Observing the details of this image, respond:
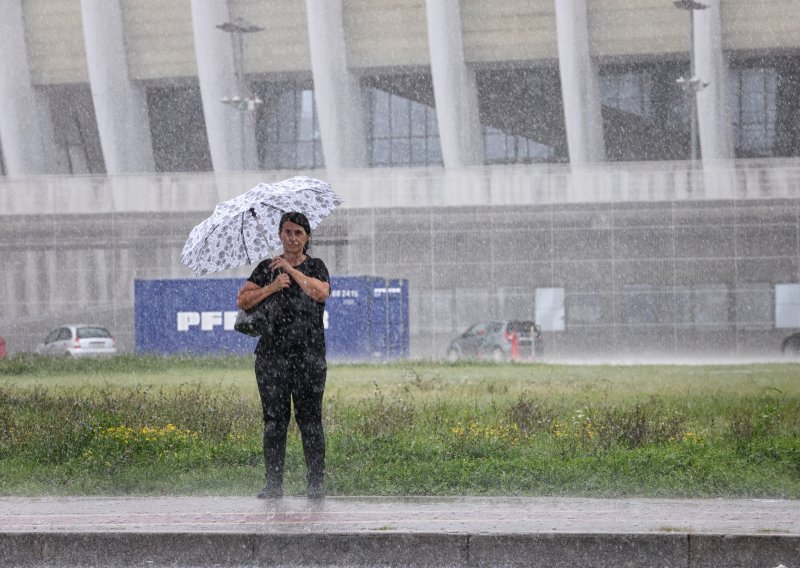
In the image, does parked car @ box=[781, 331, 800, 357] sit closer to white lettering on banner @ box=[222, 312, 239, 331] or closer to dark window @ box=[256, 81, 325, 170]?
white lettering on banner @ box=[222, 312, 239, 331]

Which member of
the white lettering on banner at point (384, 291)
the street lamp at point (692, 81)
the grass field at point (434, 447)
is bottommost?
the grass field at point (434, 447)

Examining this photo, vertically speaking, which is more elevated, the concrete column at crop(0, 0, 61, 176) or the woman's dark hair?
the concrete column at crop(0, 0, 61, 176)

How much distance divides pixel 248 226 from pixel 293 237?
2.33 ft

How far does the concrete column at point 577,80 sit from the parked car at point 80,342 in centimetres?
1621

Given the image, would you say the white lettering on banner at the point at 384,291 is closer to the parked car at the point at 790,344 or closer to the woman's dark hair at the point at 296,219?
the parked car at the point at 790,344

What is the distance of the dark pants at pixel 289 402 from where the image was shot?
8367mm

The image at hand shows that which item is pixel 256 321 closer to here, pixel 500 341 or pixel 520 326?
pixel 500 341

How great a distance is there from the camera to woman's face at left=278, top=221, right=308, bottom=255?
8.41 meters

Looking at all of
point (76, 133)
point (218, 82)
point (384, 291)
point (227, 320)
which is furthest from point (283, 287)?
point (76, 133)

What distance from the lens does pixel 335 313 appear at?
1417 inches

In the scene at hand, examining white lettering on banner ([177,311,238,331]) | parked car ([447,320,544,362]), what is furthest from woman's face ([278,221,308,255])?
white lettering on banner ([177,311,238,331])

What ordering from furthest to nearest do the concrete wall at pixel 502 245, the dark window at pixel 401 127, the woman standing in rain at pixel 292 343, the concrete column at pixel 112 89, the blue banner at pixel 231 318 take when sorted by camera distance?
the dark window at pixel 401 127 < the concrete column at pixel 112 89 < the concrete wall at pixel 502 245 < the blue banner at pixel 231 318 < the woman standing in rain at pixel 292 343

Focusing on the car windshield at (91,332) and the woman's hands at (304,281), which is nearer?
the woman's hands at (304,281)

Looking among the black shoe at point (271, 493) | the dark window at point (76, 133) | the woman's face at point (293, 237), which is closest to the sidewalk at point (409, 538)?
the black shoe at point (271, 493)
